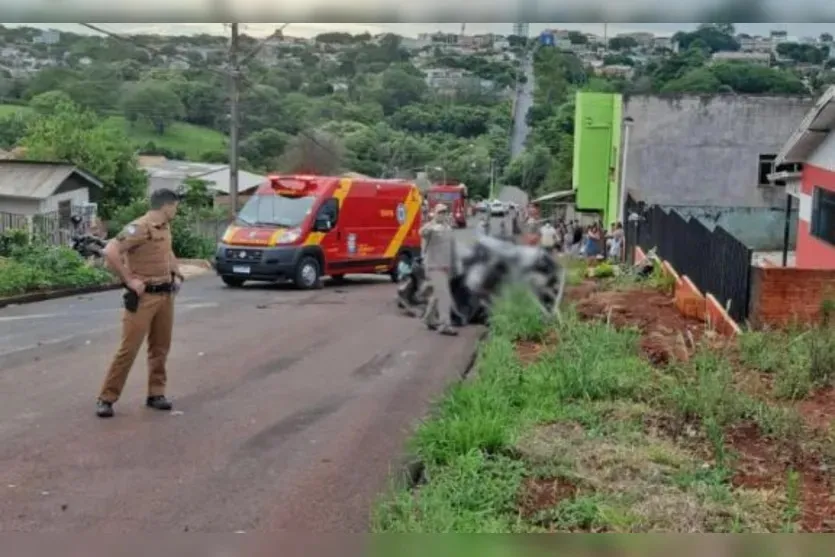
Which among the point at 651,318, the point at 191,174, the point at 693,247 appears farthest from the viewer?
the point at 651,318

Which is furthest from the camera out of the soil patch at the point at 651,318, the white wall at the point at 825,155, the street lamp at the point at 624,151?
Answer: the white wall at the point at 825,155

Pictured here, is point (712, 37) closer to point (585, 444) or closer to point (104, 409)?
point (585, 444)

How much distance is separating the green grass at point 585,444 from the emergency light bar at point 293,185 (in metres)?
0.59

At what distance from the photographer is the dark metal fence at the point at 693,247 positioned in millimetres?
3248

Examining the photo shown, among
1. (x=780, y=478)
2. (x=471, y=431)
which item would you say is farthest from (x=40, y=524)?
(x=780, y=478)

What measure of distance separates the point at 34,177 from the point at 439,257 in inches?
41.1

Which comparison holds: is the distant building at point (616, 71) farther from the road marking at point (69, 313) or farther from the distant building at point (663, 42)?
the road marking at point (69, 313)

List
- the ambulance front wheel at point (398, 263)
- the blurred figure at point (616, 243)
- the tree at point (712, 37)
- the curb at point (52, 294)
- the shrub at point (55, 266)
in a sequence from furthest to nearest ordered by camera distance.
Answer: the curb at point (52, 294), the shrub at point (55, 266), the blurred figure at point (616, 243), the ambulance front wheel at point (398, 263), the tree at point (712, 37)

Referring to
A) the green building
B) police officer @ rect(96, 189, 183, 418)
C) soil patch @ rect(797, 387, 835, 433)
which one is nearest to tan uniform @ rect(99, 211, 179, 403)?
police officer @ rect(96, 189, 183, 418)

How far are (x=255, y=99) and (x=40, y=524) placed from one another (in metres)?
2.20

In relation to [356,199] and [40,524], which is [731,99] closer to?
[356,199]

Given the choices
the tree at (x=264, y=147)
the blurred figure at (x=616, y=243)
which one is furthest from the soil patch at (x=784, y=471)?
the tree at (x=264, y=147)

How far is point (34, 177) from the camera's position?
297 cm

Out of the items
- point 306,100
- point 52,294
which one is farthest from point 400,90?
point 52,294
